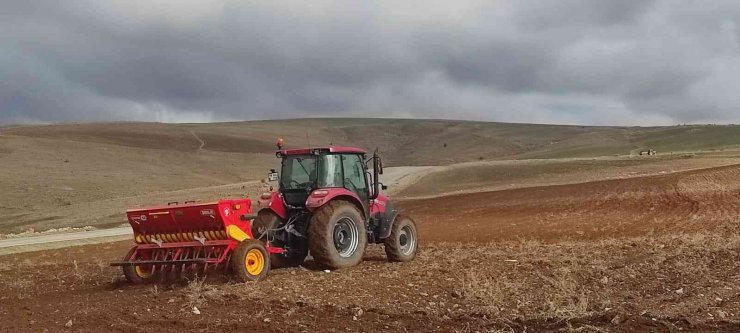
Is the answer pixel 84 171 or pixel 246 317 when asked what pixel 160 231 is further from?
pixel 84 171

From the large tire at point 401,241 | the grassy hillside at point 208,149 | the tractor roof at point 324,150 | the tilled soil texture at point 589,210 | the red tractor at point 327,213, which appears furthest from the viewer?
the grassy hillside at point 208,149

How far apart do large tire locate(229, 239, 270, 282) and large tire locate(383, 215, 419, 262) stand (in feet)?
8.83

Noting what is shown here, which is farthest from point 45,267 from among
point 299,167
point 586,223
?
point 586,223

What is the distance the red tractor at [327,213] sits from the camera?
11328 mm

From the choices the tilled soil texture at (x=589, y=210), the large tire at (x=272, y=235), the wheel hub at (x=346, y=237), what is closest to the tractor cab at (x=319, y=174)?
the large tire at (x=272, y=235)

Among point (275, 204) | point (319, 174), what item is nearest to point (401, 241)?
point (319, 174)

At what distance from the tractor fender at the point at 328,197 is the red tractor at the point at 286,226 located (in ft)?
0.05

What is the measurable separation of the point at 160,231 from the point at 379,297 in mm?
4301

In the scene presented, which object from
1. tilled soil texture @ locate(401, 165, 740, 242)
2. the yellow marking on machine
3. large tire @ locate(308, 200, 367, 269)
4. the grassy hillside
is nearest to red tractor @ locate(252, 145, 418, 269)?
large tire @ locate(308, 200, 367, 269)

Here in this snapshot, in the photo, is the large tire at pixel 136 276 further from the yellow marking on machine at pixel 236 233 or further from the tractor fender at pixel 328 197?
the tractor fender at pixel 328 197

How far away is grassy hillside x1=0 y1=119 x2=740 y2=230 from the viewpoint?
47906 mm

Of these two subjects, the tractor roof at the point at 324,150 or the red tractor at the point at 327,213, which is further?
the tractor roof at the point at 324,150

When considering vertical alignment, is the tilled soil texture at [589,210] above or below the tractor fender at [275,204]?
below

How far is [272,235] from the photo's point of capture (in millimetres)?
11664
